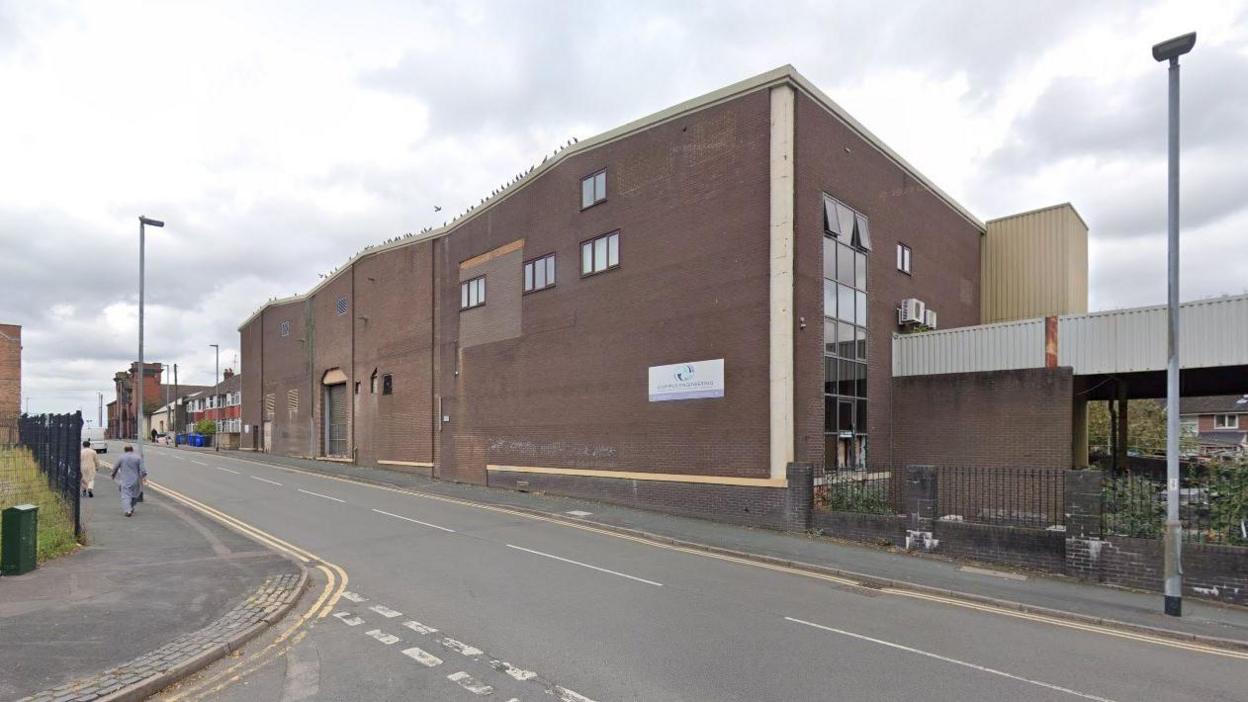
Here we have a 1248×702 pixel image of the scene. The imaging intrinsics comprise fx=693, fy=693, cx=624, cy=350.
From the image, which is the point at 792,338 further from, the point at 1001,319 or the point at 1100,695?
the point at 1001,319

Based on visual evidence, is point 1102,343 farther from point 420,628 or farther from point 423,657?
point 423,657

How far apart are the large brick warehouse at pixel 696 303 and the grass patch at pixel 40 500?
12.9 m

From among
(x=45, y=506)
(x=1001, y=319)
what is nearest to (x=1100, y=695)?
(x=45, y=506)

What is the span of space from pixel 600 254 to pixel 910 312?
394 inches

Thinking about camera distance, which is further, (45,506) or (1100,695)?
(45,506)

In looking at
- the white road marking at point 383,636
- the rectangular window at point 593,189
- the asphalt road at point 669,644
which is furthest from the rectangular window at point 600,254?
the white road marking at point 383,636

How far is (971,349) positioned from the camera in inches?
787

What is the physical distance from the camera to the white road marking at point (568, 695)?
582cm

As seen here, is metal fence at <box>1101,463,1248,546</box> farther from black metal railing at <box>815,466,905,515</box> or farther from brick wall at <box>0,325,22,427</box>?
brick wall at <box>0,325,22,427</box>

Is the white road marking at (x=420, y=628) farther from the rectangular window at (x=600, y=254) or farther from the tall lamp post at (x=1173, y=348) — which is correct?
the rectangular window at (x=600, y=254)

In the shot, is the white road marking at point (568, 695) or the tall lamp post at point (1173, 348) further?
the tall lamp post at point (1173, 348)

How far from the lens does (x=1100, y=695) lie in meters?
6.38

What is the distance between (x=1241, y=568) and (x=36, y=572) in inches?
671

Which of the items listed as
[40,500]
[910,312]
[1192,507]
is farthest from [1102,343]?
[40,500]
